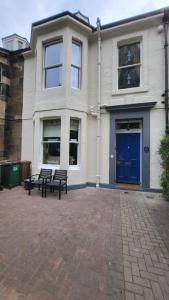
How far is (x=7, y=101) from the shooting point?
955cm

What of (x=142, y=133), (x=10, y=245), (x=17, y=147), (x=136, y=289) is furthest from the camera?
(x=17, y=147)

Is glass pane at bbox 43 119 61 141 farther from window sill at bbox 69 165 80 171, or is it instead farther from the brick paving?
the brick paving

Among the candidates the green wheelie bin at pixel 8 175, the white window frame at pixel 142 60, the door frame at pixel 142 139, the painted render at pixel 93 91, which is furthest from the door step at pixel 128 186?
the green wheelie bin at pixel 8 175

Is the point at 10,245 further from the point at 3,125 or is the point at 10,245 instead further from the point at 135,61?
the point at 135,61

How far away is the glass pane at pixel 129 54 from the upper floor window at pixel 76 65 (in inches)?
75.5

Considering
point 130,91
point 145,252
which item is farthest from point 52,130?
point 145,252

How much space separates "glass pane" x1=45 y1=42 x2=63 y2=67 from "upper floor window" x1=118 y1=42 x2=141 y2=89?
9.12 ft

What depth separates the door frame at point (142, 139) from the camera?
717 centimetres

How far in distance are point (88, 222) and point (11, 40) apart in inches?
494

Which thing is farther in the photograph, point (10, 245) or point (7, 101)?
point (7, 101)

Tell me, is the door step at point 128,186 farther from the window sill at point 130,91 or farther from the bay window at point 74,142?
the window sill at point 130,91

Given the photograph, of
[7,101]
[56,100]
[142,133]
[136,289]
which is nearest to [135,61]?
[142,133]

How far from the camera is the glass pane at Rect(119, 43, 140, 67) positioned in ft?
25.4

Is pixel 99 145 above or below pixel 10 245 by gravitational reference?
above
